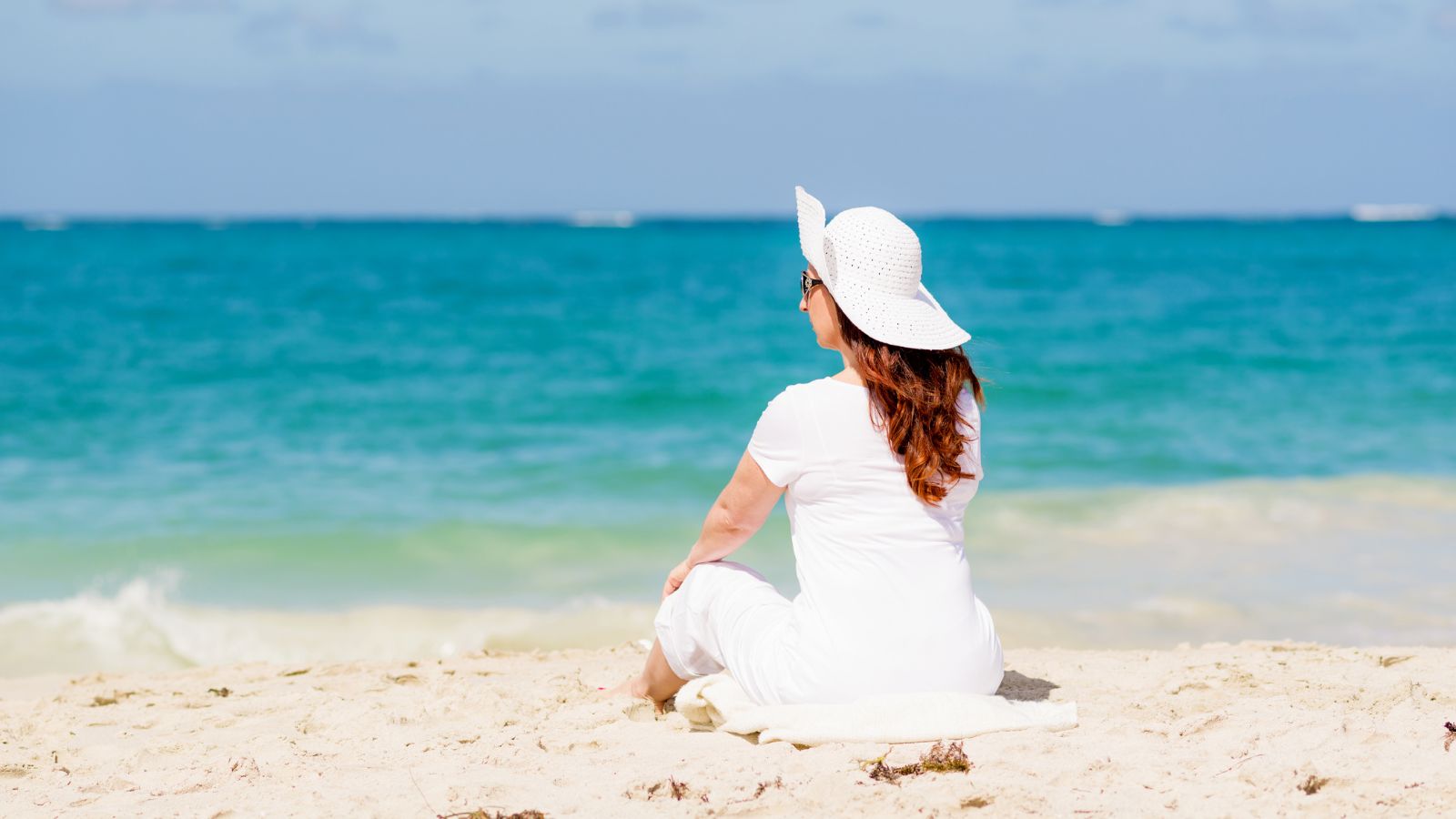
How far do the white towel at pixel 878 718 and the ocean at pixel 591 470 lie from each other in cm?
109

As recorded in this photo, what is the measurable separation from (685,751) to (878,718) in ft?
1.76

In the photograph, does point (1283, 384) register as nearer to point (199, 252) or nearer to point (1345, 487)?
point (1345, 487)

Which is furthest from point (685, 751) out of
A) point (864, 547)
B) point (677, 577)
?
point (864, 547)

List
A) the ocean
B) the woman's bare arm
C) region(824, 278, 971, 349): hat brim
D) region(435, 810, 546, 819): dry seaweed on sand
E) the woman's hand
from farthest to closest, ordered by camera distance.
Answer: the ocean → the woman's hand → the woman's bare arm → region(824, 278, 971, 349): hat brim → region(435, 810, 546, 819): dry seaweed on sand

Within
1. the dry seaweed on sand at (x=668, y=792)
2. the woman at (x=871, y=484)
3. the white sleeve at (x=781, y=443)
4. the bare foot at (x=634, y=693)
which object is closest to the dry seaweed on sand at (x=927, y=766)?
the woman at (x=871, y=484)

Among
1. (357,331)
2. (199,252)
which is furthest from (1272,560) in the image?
(199,252)

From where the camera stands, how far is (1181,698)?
4.04m

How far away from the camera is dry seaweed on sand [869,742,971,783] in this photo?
3123mm

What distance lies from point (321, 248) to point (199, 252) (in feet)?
19.9

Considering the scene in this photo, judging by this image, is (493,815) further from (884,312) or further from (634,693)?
(884,312)

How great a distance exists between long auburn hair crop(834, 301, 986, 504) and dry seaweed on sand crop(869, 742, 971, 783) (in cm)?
62

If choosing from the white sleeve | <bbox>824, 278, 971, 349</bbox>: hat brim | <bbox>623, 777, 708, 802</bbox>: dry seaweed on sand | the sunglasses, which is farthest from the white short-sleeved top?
<bbox>623, 777, 708, 802</bbox>: dry seaweed on sand

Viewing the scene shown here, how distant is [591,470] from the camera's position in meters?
9.77

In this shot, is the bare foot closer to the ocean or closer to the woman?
the woman
